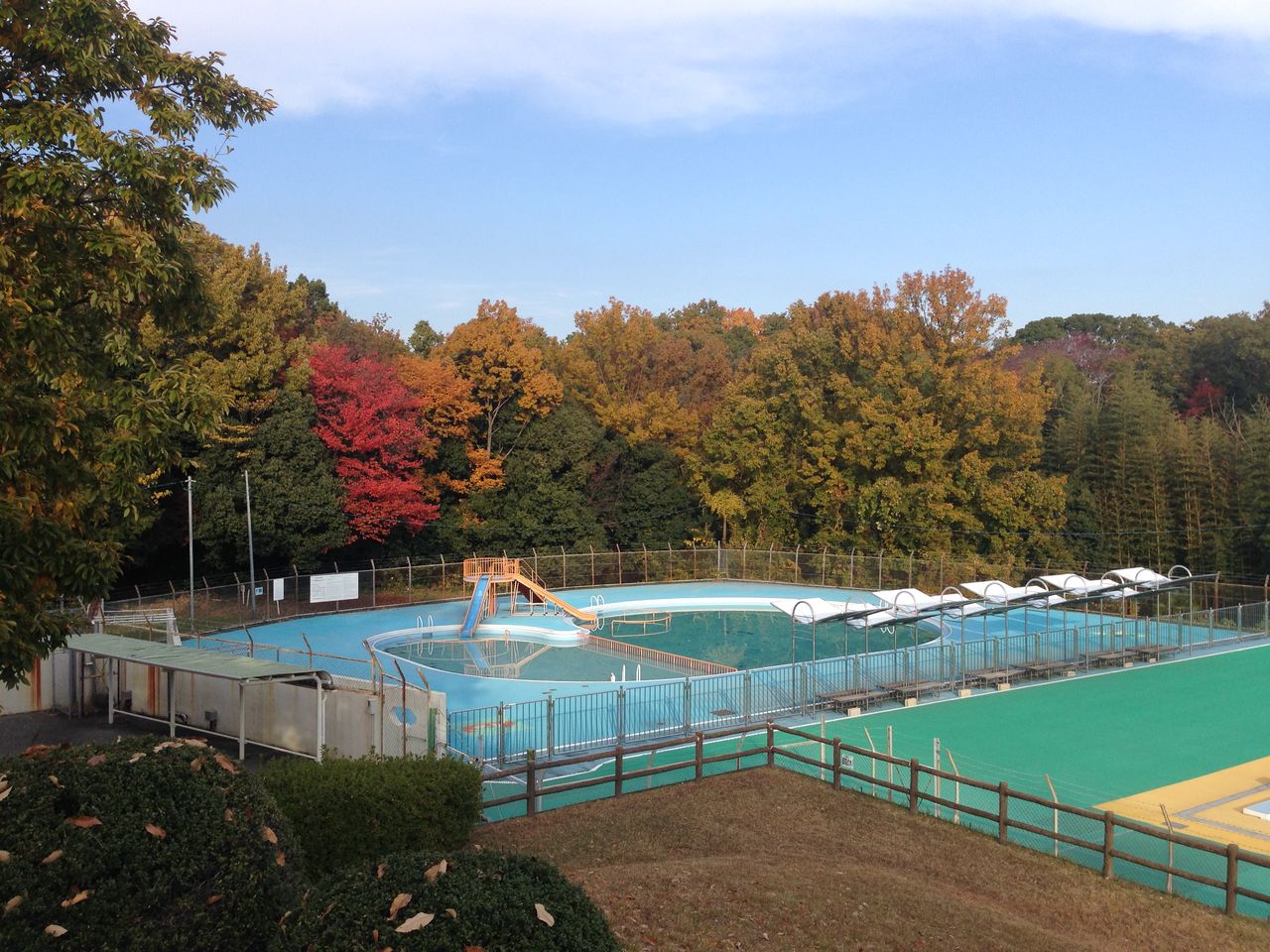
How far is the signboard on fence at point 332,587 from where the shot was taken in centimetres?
3309

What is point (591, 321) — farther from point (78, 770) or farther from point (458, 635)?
point (78, 770)

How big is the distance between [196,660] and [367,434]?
23.2m

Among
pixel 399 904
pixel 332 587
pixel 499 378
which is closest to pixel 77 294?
pixel 399 904

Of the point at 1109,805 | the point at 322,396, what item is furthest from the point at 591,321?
the point at 1109,805

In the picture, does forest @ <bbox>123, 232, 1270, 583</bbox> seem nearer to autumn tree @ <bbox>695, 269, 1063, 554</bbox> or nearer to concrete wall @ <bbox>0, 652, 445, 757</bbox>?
autumn tree @ <bbox>695, 269, 1063, 554</bbox>

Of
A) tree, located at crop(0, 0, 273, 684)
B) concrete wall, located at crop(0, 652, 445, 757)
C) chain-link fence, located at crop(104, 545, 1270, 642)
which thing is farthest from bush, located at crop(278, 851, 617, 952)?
chain-link fence, located at crop(104, 545, 1270, 642)

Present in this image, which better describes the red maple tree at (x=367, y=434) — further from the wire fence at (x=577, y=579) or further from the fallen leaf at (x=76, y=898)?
the fallen leaf at (x=76, y=898)

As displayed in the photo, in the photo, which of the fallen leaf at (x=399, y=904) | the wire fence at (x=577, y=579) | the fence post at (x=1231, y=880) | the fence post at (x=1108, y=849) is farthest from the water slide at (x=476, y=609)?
the fallen leaf at (x=399, y=904)

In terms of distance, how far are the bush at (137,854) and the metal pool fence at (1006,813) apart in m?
6.69

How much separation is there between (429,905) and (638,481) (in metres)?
42.9

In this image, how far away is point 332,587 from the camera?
110 feet

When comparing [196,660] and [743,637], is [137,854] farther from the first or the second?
[743,637]

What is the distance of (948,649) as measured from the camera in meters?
23.6

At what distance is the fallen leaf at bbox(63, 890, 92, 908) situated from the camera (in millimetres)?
4906
